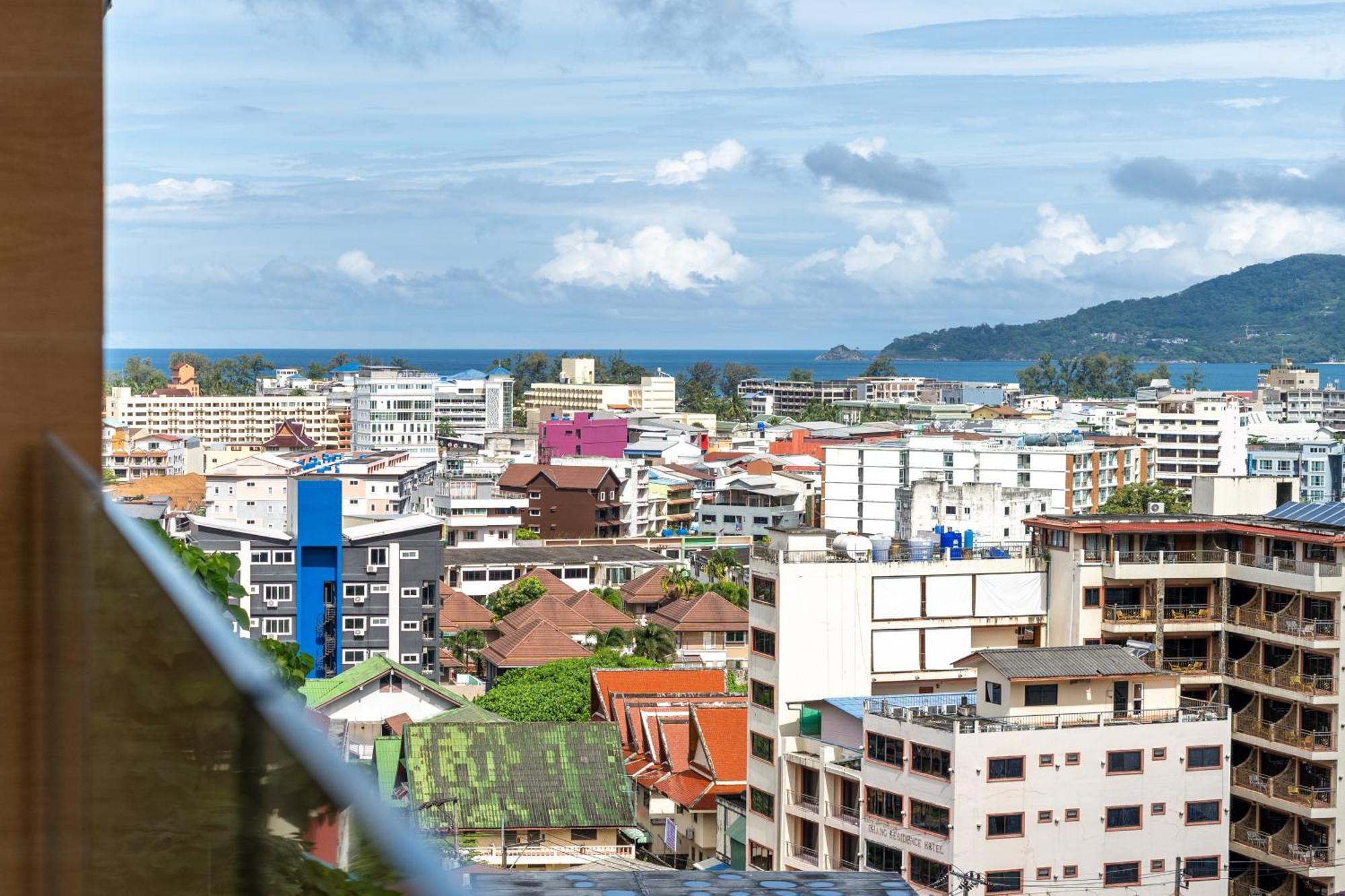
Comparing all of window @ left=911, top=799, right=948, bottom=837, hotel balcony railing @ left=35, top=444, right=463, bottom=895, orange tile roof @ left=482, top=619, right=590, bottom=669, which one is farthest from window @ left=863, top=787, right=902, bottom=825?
orange tile roof @ left=482, top=619, right=590, bottom=669

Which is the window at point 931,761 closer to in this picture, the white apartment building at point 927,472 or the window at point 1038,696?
the window at point 1038,696

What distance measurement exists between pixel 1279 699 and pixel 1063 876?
9.75 feet

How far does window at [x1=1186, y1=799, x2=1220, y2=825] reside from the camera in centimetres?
1048

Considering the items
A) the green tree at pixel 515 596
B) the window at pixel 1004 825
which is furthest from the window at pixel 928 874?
the green tree at pixel 515 596

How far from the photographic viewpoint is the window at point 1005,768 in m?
9.99

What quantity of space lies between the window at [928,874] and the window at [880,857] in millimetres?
Result: 108

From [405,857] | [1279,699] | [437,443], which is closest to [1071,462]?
[1279,699]

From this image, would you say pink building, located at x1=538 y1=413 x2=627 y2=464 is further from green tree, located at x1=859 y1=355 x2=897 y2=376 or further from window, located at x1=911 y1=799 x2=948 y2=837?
green tree, located at x1=859 y1=355 x2=897 y2=376

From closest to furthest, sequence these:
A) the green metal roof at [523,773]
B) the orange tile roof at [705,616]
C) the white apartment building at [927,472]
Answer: the green metal roof at [523,773], the orange tile roof at [705,616], the white apartment building at [927,472]

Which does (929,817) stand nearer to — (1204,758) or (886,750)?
(886,750)

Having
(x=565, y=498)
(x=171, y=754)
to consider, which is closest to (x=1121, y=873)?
(x=171, y=754)

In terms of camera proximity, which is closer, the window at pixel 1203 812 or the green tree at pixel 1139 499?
the window at pixel 1203 812

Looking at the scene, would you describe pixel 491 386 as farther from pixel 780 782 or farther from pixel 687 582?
pixel 780 782

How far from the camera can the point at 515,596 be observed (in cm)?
2881
